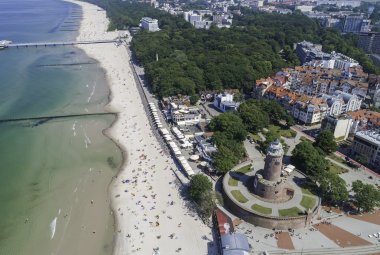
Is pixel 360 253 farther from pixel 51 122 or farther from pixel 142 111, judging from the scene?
pixel 51 122

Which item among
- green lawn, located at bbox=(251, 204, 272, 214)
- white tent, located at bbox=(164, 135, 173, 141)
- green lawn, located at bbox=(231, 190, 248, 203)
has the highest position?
green lawn, located at bbox=(231, 190, 248, 203)

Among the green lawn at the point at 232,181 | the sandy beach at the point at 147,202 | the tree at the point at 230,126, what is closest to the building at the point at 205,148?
the tree at the point at 230,126

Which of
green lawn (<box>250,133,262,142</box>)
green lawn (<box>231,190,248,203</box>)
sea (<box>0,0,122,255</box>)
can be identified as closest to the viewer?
sea (<box>0,0,122,255</box>)

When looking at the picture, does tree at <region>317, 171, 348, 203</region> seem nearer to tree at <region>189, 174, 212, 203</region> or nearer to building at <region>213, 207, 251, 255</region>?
building at <region>213, 207, 251, 255</region>

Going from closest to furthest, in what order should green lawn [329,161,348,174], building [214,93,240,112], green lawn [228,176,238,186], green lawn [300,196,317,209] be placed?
green lawn [300,196,317,209] < green lawn [228,176,238,186] < green lawn [329,161,348,174] < building [214,93,240,112]

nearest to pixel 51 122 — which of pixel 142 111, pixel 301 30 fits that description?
pixel 142 111

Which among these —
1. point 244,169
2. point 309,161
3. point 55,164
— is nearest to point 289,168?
point 309,161

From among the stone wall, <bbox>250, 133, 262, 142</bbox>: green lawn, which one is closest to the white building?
<bbox>250, 133, 262, 142</bbox>: green lawn

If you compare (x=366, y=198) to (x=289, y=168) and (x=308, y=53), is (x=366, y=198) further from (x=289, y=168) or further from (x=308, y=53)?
(x=308, y=53)
